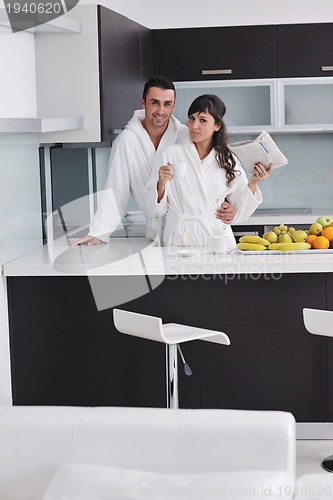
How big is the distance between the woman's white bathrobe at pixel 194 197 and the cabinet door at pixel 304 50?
1817mm

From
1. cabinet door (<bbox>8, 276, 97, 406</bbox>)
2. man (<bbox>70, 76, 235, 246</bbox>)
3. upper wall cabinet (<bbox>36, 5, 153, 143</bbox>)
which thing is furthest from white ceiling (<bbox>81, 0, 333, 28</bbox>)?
cabinet door (<bbox>8, 276, 97, 406</bbox>)

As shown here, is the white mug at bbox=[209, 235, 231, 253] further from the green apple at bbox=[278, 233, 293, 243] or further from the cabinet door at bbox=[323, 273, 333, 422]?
the cabinet door at bbox=[323, 273, 333, 422]

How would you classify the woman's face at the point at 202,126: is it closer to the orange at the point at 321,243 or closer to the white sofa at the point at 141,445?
the orange at the point at 321,243

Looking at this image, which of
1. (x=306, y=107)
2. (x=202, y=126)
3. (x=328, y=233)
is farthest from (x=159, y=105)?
(x=306, y=107)

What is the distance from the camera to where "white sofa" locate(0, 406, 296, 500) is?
2695 mm

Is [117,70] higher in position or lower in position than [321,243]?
higher

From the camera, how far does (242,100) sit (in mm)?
6422

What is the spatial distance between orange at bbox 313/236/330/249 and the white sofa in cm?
171

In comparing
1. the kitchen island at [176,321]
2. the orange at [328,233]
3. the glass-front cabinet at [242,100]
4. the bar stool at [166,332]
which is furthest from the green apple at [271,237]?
the glass-front cabinet at [242,100]

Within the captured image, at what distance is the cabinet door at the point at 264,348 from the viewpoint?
168 inches

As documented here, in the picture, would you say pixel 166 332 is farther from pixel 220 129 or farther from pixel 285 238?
pixel 220 129

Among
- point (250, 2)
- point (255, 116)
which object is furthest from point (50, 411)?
point (250, 2)

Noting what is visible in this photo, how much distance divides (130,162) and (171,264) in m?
0.97

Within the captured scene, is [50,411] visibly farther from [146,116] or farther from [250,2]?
[250,2]
